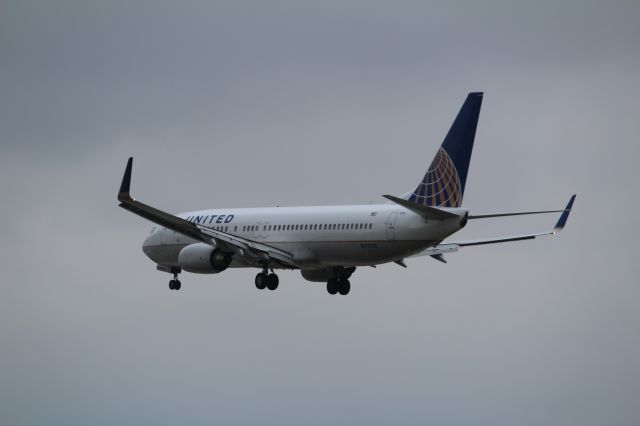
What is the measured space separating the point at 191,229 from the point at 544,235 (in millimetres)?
18711

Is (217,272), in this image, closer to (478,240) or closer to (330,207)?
(330,207)

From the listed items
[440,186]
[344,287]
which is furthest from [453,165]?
[344,287]

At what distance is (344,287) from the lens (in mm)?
81438

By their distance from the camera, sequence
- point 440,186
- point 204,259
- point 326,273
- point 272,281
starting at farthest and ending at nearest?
point 326,273
point 272,281
point 204,259
point 440,186

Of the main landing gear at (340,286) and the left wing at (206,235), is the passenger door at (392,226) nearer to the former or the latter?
the left wing at (206,235)

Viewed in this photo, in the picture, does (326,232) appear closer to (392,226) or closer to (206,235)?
(392,226)

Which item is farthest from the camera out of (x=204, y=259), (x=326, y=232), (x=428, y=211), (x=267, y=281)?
(x=267, y=281)

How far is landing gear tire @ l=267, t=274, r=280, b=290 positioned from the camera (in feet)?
258

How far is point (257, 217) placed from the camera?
81250 mm

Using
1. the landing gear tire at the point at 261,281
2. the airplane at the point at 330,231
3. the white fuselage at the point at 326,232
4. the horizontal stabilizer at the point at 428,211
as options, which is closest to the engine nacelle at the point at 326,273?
the airplane at the point at 330,231

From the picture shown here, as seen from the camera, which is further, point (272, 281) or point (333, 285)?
point (333, 285)

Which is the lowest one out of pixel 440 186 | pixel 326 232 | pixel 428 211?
pixel 428 211

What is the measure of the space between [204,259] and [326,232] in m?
6.86

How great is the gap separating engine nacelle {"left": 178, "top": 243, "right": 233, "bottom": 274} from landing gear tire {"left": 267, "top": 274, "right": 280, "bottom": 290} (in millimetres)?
2317
